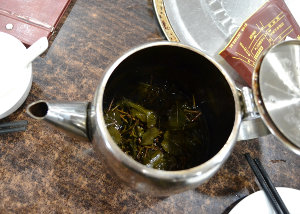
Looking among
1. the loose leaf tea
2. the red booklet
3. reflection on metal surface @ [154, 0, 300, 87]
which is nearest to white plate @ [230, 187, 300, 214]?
the loose leaf tea

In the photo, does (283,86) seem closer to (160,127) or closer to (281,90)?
(281,90)

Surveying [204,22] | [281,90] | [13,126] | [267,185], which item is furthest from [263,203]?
[13,126]

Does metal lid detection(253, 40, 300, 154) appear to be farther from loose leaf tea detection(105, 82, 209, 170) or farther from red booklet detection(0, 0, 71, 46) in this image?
red booklet detection(0, 0, 71, 46)

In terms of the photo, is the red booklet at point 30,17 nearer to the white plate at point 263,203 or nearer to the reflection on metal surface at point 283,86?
the reflection on metal surface at point 283,86

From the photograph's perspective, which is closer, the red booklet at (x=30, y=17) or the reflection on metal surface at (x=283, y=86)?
the reflection on metal surface at (x=283, y=86)

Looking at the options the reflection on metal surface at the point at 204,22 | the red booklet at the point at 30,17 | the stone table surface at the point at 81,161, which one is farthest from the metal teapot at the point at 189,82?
the red booklet at the point at 30,17
